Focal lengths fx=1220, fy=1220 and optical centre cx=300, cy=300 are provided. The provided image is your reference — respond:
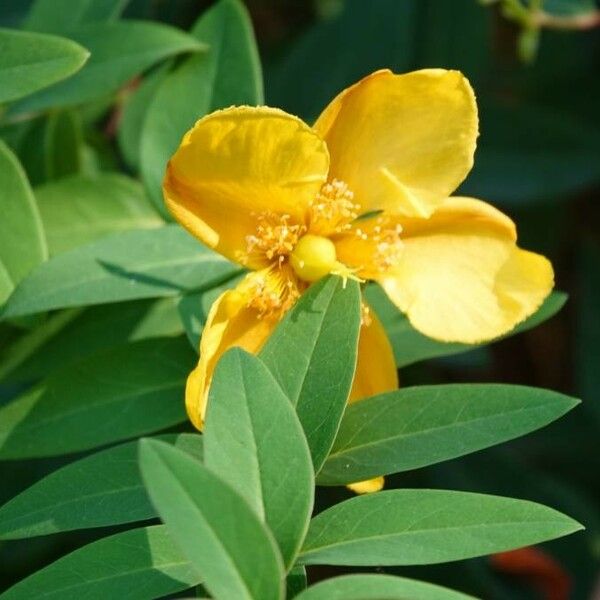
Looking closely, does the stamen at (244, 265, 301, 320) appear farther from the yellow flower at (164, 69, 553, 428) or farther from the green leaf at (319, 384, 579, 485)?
the green leaf at (319, 384, 579, 485)

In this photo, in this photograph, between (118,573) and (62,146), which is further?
(62,146)

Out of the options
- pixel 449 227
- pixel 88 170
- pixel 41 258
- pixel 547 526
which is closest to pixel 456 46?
pixel 88 170

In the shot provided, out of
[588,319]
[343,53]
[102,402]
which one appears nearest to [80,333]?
[102,402]

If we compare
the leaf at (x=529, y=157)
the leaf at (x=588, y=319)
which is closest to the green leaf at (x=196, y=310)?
the leaf at (x=529, y=157)

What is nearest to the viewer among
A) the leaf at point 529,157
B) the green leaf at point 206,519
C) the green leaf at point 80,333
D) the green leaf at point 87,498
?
the green leaf at point 206,519

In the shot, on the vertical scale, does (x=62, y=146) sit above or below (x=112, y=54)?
below

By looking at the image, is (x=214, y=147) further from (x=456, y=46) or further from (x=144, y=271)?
(x=456, y=46)

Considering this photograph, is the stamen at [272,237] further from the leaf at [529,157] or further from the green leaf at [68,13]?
the leaf at [529,157]

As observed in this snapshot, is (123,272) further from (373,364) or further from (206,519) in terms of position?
(206,519)
